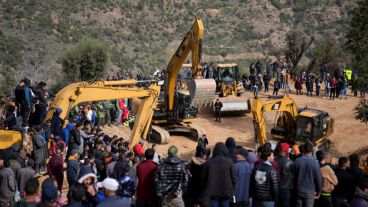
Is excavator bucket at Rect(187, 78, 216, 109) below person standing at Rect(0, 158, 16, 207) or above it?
above

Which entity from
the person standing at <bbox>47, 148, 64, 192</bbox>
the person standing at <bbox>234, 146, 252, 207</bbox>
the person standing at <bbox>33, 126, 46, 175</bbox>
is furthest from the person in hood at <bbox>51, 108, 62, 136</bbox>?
the person standing at <bbox>234, 146, 252, 207</bbox>

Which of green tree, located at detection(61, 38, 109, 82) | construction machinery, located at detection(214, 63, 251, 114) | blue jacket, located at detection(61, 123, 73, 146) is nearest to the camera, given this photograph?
blue jacket, located at detection(61, 123, 73, 146)

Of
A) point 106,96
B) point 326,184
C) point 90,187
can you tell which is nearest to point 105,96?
point 106,96

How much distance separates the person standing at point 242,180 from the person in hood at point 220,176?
7.4 inches

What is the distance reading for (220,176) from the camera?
9820mm

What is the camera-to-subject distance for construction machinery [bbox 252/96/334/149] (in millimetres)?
21528

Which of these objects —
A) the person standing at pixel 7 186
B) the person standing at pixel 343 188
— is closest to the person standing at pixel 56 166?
the person standing at pixel 7 186

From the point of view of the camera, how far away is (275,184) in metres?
9.71

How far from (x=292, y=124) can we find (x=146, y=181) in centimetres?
1463

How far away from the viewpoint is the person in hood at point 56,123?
17266 mm

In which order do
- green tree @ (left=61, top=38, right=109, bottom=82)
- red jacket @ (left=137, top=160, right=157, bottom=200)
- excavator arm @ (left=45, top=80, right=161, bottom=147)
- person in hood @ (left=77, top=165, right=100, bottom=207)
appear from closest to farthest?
person in hood @ (left=77, top=165, right=100, bottom=207) < red jacket @ (left=137, top=160, right=157, bottom=200) < excavator arm @ (left=45, top=80, right=161, bottom=147) < green tree @ (left=61, top=38, right=109, bottom=82)

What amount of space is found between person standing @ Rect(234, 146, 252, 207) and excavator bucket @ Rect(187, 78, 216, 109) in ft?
53.7

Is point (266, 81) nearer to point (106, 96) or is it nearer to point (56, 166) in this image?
point (106, 96)

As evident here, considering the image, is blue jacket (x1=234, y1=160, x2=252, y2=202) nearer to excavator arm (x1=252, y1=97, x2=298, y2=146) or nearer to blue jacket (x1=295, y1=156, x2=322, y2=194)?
blue jacket (x1=295, y1=156, x2=322, y2=194)
